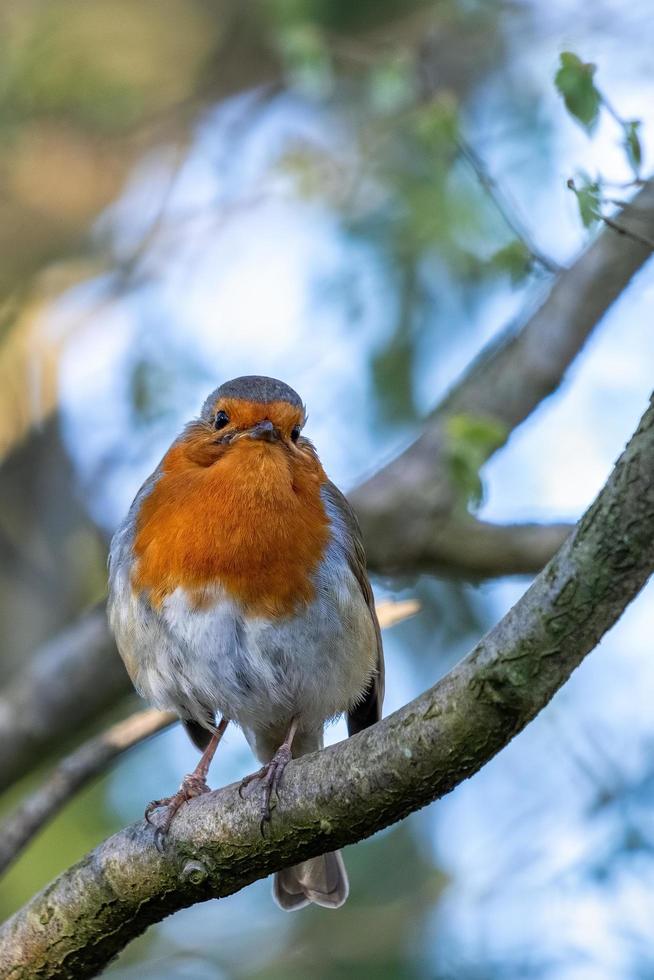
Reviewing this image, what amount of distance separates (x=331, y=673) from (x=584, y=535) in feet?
6.61

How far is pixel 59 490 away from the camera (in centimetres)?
670

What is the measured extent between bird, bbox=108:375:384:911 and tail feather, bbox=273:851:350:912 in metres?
0.59

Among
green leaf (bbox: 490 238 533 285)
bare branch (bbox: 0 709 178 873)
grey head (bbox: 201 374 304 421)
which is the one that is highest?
grey head (bbox: 201 374 304 421)

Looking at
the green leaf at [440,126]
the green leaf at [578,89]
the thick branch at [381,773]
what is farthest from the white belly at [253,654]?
the green leaf at [578,89]

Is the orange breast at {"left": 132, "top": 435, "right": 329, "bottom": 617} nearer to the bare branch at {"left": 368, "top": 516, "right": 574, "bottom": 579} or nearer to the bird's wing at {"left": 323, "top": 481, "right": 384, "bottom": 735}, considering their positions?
the bird's wing at {"left": 323, "top": 481, "right": 384, "bottom": 735}

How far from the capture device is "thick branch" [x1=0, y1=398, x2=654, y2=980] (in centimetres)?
247

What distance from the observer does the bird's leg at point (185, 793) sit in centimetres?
341

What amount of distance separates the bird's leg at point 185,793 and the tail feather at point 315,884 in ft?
2.06

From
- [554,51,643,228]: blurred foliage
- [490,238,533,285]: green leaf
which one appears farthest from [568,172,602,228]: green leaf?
[490,238,533,285]: green leaf

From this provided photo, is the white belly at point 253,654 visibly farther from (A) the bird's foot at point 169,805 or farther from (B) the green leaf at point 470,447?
(B) the green leaf at point 470,447

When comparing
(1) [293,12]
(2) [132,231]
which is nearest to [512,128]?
(1) [293,12]

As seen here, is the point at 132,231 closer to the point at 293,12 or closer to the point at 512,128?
the point at 293,12

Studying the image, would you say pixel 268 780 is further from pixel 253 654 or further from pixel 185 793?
pixel 253 654

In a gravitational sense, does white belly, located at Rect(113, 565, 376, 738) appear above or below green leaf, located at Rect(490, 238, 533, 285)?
below
